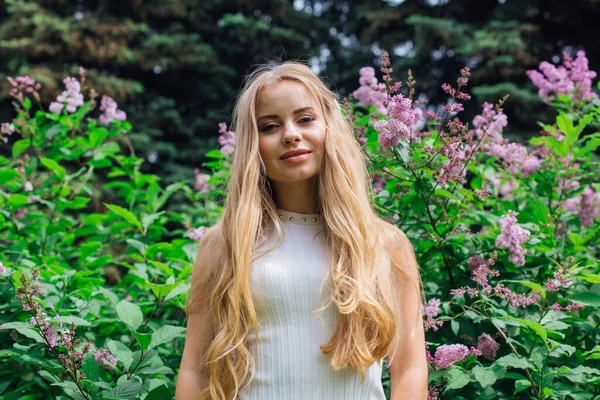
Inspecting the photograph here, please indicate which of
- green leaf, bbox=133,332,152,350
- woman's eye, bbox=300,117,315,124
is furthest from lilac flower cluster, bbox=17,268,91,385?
woman's eye, bbox=300,117,315,124

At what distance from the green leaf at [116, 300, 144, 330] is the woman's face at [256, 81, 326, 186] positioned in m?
0.53

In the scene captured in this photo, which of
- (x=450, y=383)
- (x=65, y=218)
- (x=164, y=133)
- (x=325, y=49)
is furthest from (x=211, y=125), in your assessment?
(x=450, y=383)

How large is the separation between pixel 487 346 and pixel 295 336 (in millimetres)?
590

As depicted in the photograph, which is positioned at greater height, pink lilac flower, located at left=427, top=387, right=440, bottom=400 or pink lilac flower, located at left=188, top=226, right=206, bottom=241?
pink lilac flower, located at left=188, top=226, right=206, bottom=241

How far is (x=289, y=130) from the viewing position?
167cm

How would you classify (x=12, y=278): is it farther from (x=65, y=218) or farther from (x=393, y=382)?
(x=393, y=382)

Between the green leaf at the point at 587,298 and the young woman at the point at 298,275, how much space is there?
44cm

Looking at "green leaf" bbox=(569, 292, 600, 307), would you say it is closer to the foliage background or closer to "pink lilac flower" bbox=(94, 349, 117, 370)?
"pink lilac flower" bbox=(94, 349, 117, 370)

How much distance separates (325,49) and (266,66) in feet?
37.8

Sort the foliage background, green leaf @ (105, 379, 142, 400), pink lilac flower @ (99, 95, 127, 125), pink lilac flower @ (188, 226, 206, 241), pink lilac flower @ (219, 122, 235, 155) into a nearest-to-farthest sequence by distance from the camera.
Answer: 1. green leaf @ (105, 379, 142, 400)
2. pink lilac flower @ (188, 226, 206, 241)
3. pink lilac flower @ (219, 122, 235, 155)
4. pink lilac flower @ (99, 95, 127, 125)
5. the foliage background

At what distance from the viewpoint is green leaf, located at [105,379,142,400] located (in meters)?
1.64

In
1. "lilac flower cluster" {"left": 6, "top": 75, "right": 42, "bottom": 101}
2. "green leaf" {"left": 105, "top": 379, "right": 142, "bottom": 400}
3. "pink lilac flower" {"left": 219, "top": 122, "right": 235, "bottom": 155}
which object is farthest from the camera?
"lilac flower cluster" {"left": 6, "top": 75, "right": 42, "bottom": 101}

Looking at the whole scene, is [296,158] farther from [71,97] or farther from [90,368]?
[71,97]

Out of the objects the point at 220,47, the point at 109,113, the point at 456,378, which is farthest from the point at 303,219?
the point at 220,47
